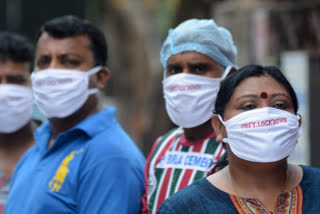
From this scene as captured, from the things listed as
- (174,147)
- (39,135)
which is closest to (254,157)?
(174,147)

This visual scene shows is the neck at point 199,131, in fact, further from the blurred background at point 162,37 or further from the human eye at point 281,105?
the blurred background at point 162,37

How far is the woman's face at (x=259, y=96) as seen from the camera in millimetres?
2699

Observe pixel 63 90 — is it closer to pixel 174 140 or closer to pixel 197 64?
pixel 174 140

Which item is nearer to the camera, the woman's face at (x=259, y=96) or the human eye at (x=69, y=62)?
the woman's face at (x=259, y=96)

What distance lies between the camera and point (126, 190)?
3.22 m

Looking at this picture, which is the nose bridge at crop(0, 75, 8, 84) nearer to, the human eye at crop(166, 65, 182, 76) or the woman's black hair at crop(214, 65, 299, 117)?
the human eye at crop(166, 65, 182, 76)

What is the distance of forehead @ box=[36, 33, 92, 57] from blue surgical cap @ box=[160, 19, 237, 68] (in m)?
0.62

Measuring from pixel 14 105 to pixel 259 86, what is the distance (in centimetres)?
259

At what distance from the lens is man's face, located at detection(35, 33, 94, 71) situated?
12.4 feet

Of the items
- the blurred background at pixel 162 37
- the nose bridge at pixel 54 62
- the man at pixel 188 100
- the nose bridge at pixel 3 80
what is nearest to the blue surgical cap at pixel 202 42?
the man at pixel 188 100

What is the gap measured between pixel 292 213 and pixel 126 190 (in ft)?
3.54

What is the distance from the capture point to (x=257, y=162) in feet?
8.84

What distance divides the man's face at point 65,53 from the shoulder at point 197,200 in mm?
1525

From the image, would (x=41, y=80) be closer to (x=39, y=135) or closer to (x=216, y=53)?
(x=39, y=135)
